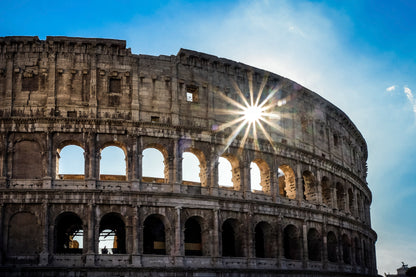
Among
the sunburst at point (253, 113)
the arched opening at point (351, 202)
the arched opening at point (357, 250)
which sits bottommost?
the arched opening at point (357, 250)

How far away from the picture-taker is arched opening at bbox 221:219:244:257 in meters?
32.8

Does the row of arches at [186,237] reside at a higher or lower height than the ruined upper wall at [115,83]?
lower

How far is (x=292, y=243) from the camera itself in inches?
1407

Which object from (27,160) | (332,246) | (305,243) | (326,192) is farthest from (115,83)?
(332,246)

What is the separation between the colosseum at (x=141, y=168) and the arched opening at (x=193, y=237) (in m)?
0.06

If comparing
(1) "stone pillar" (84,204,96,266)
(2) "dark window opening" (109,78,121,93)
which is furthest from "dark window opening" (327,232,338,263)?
(2) "dark window opening" (109,78,121,93)

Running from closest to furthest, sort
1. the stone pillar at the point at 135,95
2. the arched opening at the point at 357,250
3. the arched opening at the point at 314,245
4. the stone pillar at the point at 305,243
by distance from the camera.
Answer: the stone pillar at the point at 135,95, the stone pillar at the point at 305,243, the arched opening at the point at 314,245, the arched opening at the point at 357,250

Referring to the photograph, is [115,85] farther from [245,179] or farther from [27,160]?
[245,179]

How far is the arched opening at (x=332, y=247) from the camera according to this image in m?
38.4

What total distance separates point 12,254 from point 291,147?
16.8m

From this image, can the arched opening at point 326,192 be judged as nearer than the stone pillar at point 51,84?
No

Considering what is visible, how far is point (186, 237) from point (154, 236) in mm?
1848

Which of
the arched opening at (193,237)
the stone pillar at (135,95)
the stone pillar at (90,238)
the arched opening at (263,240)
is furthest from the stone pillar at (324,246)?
the stone pillar at (90,238)

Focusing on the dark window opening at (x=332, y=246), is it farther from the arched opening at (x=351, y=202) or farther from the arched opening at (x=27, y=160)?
the arched opening at (x=27, y=160)
